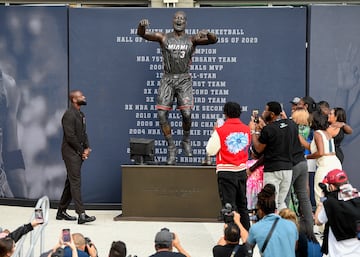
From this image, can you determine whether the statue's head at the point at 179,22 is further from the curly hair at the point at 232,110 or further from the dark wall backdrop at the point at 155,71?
the curly hair at the point at 232,110

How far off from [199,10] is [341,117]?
3224mm

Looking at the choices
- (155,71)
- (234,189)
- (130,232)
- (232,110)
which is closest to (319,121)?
(232,110)

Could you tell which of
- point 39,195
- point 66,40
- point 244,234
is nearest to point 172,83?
point 66,40

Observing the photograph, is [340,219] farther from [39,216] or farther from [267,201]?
[39,216]

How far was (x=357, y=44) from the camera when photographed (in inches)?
490

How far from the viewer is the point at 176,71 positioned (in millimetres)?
11438

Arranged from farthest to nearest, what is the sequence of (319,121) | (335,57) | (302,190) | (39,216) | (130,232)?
(335,57) → (130,232) → (319,121) → (302,190) → (39,216)

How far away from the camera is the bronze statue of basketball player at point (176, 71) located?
11305mm

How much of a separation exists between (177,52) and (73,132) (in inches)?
74.7

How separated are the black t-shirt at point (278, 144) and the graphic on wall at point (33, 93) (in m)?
4.61

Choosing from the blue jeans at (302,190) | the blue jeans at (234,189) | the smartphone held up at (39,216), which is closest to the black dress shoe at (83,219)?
the blue jeans at (234,189)

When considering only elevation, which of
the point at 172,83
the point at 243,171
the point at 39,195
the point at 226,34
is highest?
the point at 226,34

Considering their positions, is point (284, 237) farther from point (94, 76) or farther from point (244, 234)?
point (94, 76)

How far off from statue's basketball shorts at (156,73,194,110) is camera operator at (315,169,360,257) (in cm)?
481
